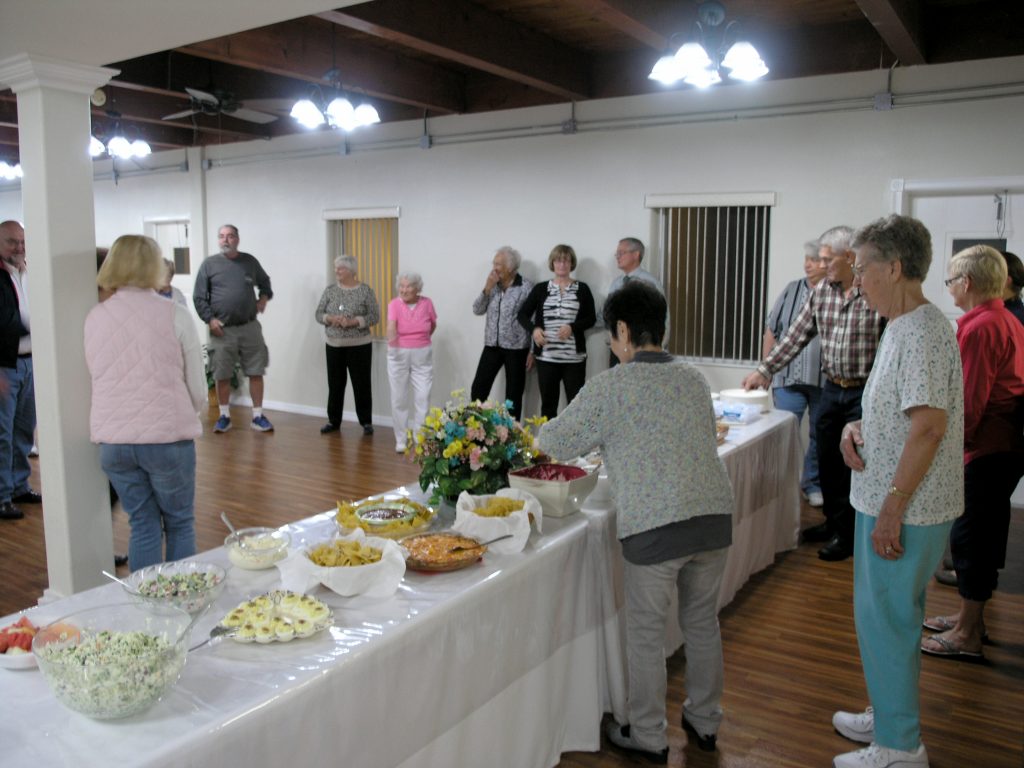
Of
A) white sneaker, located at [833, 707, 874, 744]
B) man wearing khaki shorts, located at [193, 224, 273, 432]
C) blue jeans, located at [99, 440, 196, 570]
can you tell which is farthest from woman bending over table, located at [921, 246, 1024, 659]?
man wearing khaki shorts, located at [193, 224, 273, 432]

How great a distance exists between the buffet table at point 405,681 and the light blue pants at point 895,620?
0.73 metres

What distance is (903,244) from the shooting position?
2234 mm

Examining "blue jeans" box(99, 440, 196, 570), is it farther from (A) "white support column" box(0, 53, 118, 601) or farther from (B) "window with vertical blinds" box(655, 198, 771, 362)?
(B) "window with vertical blinds" box(655, 198, 771, 362)

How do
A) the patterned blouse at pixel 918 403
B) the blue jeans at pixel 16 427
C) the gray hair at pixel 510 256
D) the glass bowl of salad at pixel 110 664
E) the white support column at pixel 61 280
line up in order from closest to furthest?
the glass bowl of salad at pixel 110 664 < the patterned blouse at pixel 918 403 < the white support column at pixel 61 280 < the blue jeans at pixel 16 427 < the gray hair at pixel 510 256

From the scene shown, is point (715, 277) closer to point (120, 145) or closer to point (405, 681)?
point (405, 681)

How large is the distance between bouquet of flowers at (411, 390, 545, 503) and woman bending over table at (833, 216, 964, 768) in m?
1.05

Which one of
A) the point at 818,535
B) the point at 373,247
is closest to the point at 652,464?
the point at 818,535

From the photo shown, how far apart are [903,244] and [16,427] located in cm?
499

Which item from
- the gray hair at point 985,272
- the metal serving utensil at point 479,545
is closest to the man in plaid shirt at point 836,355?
the gray hair at point 985,272

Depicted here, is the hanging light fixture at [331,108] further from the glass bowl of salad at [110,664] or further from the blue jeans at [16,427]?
the glass bowl of salad at [110,664]

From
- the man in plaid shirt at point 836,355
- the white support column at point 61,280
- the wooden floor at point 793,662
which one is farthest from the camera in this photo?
the man in plaid shirt at point 836,355

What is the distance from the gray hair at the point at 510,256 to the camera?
21.6 feet

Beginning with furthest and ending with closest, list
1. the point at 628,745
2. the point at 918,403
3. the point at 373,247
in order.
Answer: the point at 373,247, the point at 628,745, the point at 918,403

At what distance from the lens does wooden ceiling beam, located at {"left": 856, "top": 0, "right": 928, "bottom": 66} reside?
163 inches
